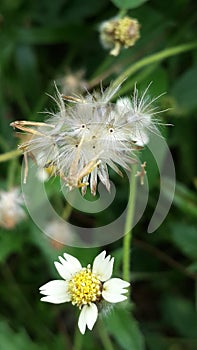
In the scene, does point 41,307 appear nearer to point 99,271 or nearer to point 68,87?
point 68,87

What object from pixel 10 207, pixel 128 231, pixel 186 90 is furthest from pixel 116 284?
pixel 186 90

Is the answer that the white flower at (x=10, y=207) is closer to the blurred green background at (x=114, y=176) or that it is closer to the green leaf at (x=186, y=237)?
the blurred green background at (x=114, y=176)

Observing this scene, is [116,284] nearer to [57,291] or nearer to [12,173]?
[57,291]

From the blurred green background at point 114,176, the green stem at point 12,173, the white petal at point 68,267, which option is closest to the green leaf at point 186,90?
the blurred green background at point 114,176

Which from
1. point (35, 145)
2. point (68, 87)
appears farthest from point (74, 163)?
point (68, 87)

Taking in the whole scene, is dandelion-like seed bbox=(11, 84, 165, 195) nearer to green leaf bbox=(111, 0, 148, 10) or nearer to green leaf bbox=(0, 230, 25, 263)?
green leaf bbox=(111, 0, 148, 10)

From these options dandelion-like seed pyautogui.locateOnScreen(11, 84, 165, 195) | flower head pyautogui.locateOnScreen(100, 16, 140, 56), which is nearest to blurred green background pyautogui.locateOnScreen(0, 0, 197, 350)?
flower head pyautogui.locateOnScreen(100, 16, 140, 56)

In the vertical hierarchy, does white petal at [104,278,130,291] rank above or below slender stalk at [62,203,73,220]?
below

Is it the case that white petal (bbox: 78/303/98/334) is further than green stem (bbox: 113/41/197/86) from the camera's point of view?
No
